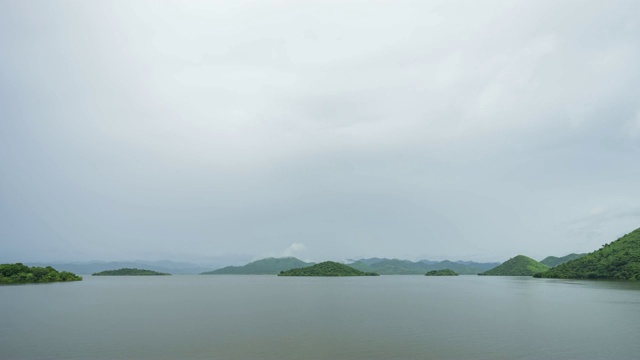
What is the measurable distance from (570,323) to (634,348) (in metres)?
15.9

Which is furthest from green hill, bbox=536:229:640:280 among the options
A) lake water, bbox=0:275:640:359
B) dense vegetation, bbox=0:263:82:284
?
dense vegetation, bbox=0:263:82:284

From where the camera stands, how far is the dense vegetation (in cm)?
14575

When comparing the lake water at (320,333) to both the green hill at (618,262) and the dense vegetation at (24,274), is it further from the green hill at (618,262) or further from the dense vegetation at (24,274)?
the green hill at (618,262)

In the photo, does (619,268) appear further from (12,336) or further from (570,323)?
(12,336)

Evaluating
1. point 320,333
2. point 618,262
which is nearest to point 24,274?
point 320,333

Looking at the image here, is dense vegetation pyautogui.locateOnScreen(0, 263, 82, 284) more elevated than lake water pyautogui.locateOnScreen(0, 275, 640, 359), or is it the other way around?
dense vegetation pyautogui.locateOnScreen(0, 263, 82, 284)

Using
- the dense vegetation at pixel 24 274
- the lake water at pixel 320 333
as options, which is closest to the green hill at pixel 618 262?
the lake water at pixel 320 333

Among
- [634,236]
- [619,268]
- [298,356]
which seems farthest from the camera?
[634,236]

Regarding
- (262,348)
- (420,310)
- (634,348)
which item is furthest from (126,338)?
(634,348)

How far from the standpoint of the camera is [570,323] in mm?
51094

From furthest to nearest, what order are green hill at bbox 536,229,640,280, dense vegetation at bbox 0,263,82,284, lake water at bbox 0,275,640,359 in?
green hill at bbox 536,229,640,280 → dense vegetation at bbox 0,263,82,284 → lake water at bbox 0,275,640,359

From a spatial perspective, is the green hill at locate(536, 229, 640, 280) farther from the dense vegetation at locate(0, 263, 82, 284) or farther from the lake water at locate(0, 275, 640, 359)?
the dense vegetation at locate(0, 263, 82, 284)

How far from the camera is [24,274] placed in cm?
15125

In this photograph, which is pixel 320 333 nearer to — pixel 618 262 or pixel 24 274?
pixel 24 274
